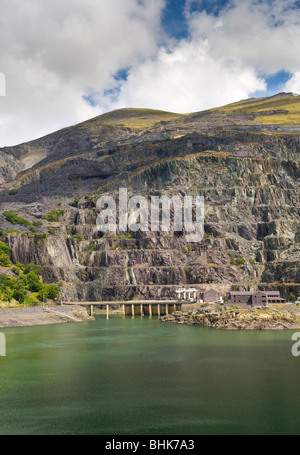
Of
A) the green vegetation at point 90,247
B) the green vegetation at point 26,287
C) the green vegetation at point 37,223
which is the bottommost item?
the green vegetation at point 26,287

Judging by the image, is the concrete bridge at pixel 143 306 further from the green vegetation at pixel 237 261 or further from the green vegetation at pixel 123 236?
the green vegetation at pixel 237 261

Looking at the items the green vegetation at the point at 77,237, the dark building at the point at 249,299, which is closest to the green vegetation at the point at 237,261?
the dark building at the point at 249,299

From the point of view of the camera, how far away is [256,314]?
113688 millimetres

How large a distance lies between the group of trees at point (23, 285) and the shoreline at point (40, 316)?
26.4ft

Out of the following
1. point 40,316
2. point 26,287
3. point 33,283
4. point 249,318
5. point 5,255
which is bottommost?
point 40,316

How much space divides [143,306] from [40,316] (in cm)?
4341

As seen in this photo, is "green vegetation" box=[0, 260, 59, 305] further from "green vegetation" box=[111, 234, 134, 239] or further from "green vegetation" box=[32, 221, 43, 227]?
"green vegetation" box=[111, 234, 134, 239]

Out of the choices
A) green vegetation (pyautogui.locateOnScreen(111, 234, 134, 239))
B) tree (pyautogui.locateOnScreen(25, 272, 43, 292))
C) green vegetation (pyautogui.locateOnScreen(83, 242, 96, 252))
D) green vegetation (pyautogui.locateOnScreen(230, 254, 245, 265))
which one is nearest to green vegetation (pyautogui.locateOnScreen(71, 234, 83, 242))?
green vegetation (pyautogui.locateOnScreen(83, 242, 96, 252))

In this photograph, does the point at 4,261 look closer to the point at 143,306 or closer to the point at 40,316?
the point at 40,316

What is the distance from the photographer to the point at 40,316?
131 metres

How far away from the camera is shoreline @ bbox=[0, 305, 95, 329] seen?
408 feet

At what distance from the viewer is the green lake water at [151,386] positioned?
147ft

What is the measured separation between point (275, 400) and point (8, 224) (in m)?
156

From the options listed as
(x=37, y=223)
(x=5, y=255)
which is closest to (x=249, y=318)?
(x=5, y=255)
